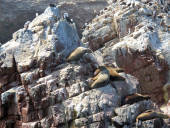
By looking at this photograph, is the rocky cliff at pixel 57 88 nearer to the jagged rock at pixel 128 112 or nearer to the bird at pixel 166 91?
the jagged rock at pixel 128 112

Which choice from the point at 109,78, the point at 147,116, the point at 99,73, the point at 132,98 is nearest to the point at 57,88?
the point at 99,73

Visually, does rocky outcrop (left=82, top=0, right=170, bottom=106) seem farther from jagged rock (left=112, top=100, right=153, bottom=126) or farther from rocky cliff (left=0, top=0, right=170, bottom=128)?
jagged rock (left=112, top=100, right=153, bottom=126)

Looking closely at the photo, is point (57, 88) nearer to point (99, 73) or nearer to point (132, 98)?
point (99, 73)

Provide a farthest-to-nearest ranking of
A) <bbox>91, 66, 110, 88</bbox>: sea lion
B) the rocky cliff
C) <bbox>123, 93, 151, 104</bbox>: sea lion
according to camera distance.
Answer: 1. <bbox>91, 66, 110, 88</bbox>: sea lion
2. <bbox>123, 93, 151, 104</bbox>: sea lion
3. the rocky cliff

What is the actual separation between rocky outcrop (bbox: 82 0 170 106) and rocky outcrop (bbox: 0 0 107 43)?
2473cm

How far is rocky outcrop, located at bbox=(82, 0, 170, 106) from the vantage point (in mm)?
38375

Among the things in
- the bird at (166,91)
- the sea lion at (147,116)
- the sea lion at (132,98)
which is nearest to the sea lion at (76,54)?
the sea lion at (132,98)

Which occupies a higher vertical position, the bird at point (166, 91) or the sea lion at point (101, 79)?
the sea lion at point (101, 79)

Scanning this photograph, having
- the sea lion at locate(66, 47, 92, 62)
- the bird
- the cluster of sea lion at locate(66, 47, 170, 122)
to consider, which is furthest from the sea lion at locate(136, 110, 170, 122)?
the bird

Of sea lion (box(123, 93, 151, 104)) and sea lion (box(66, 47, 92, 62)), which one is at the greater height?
sea lion (box(66, 47, 92, 62))

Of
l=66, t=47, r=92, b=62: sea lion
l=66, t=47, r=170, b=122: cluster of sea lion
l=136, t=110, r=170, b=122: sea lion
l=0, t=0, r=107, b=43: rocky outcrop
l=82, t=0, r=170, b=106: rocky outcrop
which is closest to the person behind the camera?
l=136, t=110, r=170, b=122: sea lion

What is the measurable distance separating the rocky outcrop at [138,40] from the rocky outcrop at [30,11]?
2473 cm

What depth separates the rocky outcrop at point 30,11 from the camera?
71.4 metres

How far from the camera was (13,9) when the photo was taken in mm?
75812
